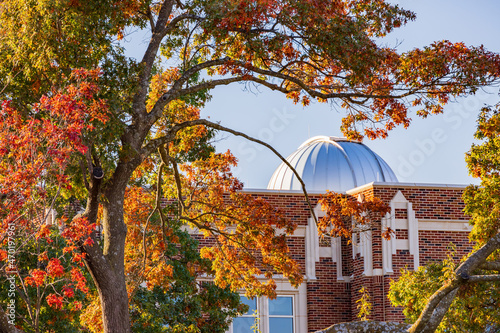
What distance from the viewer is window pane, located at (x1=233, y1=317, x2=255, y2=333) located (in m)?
23.2

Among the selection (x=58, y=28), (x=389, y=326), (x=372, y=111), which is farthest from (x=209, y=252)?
(x=58, y=28)

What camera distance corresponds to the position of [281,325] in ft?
76.6

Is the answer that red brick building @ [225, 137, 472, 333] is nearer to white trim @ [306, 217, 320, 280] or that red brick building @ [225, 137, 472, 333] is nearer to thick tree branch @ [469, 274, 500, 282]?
white trim @ [306, 217, 320, 280]

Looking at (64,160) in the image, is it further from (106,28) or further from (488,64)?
(488,64)

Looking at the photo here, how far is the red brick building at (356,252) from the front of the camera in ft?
73.9

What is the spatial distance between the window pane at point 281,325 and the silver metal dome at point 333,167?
675 centimetres

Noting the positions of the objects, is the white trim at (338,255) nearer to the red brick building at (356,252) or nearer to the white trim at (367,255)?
the red brick building at (356,252)

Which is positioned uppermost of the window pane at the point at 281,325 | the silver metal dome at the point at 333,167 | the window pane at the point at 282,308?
the silver metal dome at the point at 333,167

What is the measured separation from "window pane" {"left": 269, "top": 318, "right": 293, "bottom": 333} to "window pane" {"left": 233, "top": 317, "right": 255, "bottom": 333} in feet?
1.96

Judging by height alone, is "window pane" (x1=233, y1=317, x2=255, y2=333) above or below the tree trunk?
below

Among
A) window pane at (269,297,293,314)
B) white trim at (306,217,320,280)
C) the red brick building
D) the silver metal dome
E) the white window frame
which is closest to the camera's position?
the red brick building

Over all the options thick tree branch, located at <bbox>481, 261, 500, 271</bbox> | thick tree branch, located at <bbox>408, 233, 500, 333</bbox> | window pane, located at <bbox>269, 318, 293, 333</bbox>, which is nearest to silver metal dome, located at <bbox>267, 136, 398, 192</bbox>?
window pane, located at <bbox>269, 318, 293, 333</bbox>

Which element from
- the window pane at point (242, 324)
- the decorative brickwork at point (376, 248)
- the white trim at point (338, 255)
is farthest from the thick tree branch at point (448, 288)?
the window pane at point (242, 324)

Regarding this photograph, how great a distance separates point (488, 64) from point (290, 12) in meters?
3.08
